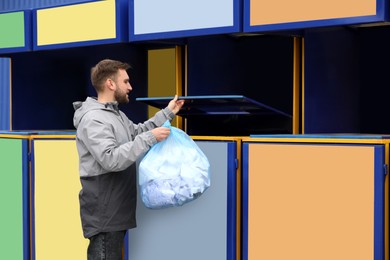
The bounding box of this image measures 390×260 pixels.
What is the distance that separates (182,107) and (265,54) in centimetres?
64

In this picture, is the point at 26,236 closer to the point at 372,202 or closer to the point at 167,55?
the point at 167,55

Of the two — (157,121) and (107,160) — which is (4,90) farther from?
(107,160)

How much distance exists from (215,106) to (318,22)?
0.76 meters

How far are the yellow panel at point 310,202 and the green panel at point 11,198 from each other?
1.58m

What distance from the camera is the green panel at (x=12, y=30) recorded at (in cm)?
408

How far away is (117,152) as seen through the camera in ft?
9.40

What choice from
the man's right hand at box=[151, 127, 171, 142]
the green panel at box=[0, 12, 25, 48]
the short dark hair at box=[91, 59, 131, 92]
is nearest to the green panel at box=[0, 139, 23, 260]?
the green panel at box=[0, 12, 25, 48]

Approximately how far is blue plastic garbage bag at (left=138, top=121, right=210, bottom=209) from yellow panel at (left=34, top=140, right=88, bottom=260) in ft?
2.51

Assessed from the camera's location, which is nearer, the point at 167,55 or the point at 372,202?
the point at 372,202

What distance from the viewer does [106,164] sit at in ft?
9.42

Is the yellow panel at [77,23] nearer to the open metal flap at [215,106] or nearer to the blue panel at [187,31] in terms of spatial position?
the blue panel at [187,31]

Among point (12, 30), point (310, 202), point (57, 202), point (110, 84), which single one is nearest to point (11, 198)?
point (57, 202)

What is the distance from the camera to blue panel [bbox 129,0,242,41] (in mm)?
3146

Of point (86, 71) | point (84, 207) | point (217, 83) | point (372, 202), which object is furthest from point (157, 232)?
point (86, 71)
